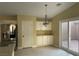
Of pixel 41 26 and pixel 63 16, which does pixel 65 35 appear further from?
pixel 41 26

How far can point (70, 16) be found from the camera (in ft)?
11.2

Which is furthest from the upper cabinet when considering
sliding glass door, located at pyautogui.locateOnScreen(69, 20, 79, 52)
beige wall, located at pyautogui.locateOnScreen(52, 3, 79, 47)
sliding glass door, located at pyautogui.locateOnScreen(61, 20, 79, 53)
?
sliding glass door, located at pyautogui.locateOnScreen(69, 20, 79, 52)

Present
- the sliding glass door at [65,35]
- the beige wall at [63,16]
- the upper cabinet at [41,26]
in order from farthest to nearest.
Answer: the sliding glass door at [65,35] < the upper cabinet at [41,26] < the beige wall at [63,16]

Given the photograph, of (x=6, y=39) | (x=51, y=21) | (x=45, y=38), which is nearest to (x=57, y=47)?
(x=45, y=38)

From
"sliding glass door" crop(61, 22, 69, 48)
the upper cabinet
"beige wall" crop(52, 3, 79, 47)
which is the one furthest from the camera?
"sliding glass door" crop(61, 22, 69, 48)

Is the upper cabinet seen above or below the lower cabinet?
above

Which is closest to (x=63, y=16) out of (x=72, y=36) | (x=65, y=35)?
(x=72, y=36)

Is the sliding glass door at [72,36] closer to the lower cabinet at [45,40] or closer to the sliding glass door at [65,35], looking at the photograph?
the sliding glass door at [65,35]

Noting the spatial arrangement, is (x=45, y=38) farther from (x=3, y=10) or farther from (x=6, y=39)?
(x=3, y=10)

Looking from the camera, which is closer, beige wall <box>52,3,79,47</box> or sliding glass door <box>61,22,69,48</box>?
beige wall <box>52,3,79,47</box>

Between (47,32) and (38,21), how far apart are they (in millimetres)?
441

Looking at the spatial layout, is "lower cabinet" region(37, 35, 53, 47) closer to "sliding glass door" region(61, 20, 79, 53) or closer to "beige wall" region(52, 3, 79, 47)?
"beige wall" region(52, 3, 79, 47)

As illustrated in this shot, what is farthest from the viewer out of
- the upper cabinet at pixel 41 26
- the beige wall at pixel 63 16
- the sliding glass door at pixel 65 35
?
the sliding glass door at pixel 65 35

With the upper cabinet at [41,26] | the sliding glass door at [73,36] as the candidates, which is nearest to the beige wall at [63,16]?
the upper cabinet at [41,26]
